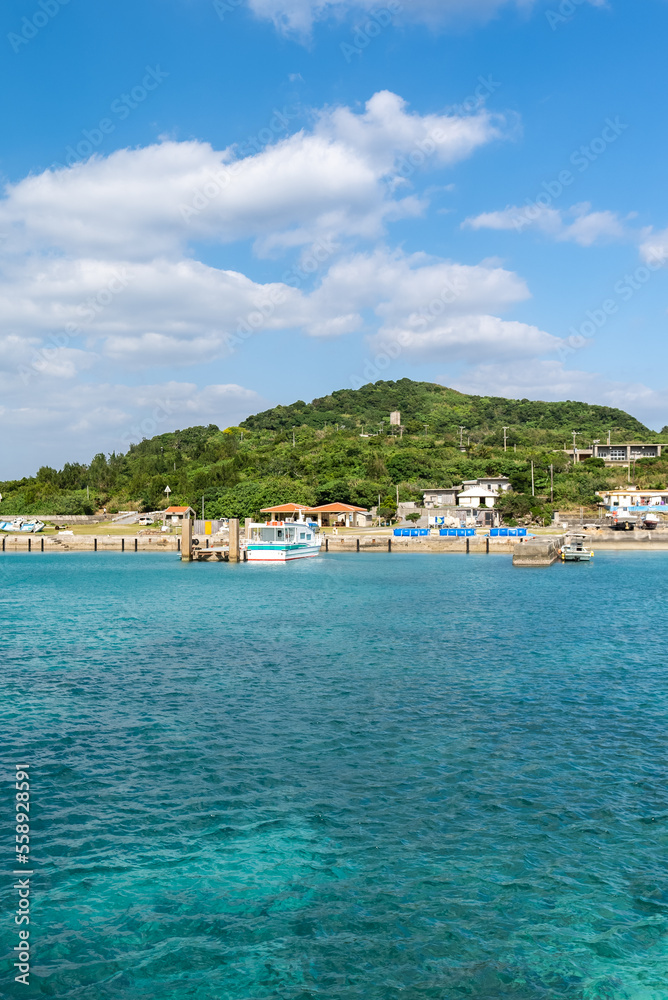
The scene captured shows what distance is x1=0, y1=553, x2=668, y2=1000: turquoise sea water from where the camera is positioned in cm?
718

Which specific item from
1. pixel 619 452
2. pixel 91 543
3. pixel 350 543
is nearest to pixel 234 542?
pixel 350 543

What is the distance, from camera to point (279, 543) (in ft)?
207

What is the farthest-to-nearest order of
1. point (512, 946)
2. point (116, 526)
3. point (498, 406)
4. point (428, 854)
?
1. point (498, 406)
2. point (116, 526)
3. point (428, 854)
4. point (512, 946)

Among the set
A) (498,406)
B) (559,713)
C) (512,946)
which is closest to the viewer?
(512,946)

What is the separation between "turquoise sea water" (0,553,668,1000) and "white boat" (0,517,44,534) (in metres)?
73.1

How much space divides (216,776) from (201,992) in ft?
16.6

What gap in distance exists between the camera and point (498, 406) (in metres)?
185

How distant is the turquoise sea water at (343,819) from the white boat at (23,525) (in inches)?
2877

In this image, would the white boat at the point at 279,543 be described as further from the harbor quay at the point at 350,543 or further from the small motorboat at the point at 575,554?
the small motorboat at the point at 575,554

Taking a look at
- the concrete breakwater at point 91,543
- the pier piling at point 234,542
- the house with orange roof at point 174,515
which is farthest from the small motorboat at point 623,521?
the house with orange roof at point 174,515

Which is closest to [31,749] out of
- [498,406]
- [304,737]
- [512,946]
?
[304,737]

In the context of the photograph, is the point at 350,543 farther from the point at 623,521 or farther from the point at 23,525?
the point at 23,525

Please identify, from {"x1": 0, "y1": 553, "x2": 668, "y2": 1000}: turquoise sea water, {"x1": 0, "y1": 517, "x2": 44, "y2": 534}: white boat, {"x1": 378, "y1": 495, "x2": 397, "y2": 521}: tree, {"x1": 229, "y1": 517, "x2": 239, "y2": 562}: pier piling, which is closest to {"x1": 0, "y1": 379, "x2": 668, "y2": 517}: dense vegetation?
{"x1": 378, "y1": 495, "x2": 397, "y2": 521}: tree

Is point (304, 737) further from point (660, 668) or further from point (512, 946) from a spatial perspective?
point (660, 668)
